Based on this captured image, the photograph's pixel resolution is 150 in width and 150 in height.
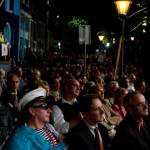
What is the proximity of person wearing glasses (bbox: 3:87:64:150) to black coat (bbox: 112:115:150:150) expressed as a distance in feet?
2.15

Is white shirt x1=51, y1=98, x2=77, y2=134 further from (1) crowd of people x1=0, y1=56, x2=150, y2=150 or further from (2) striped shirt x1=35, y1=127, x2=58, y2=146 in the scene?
(2) striped shirt x1=35, y1=127, x2=58, y2=146

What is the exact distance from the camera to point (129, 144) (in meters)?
6.30

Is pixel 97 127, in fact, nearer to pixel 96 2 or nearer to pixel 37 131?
pixel 37 131

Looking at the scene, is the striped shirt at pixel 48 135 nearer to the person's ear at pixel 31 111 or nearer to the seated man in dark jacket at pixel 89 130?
the person's ear at pixel 31 111

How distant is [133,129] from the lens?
6.42 metres

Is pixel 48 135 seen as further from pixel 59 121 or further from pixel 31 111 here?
pixel 59 121

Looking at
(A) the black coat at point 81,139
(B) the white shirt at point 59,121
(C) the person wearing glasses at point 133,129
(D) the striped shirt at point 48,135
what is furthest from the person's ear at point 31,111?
(B) the white shirt at point 59,121

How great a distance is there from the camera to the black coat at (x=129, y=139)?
6.30 metres

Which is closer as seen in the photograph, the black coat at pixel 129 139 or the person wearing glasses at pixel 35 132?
the person wearing glasses at pixel 35 132

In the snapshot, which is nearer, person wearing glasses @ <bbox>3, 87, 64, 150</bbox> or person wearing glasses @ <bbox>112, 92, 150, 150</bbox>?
person wearing glasses @ <bbox>3, 87, 64, 150</bbox>

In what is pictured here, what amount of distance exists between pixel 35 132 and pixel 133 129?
1295 millimetres

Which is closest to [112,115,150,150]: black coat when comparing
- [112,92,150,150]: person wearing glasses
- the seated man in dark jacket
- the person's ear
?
[112,92,150,150]: person wearing glasses

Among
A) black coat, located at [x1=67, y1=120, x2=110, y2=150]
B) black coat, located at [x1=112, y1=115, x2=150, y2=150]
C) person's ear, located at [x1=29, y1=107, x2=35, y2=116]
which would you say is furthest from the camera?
black coat, located at [x1=112, y1=115, x2=150, y2=150]

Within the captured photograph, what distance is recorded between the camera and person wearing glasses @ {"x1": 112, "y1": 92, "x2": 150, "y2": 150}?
6.31 meters
